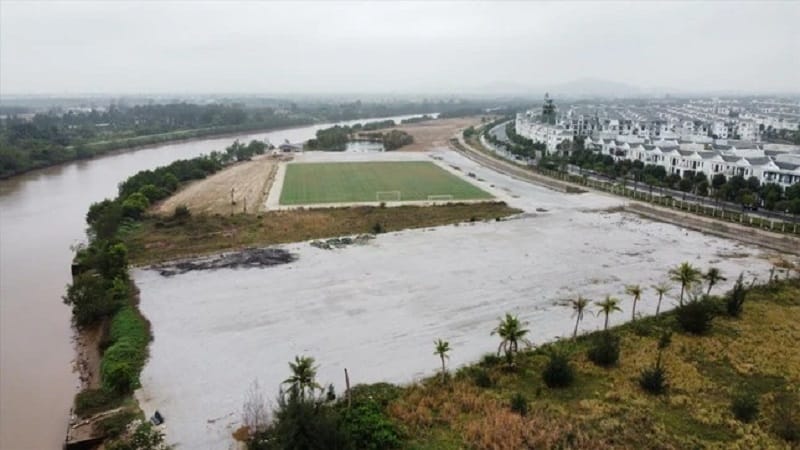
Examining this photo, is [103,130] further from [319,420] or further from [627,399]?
[627,399]

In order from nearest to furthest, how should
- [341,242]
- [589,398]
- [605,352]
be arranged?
[589,398]
[605,352]
[341,242]

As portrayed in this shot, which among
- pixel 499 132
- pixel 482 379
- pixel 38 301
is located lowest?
pixel 38 301

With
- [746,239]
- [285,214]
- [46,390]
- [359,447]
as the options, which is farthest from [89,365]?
[746,239]

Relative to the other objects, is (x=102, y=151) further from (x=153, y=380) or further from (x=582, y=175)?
(x=153, y=380)

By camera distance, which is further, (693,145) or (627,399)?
(693,145)

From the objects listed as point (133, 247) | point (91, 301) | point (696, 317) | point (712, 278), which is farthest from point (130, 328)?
point (712, 278)

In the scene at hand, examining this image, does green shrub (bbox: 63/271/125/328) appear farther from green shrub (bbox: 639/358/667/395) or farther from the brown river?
green shrub (bbox: 639/358/667/395)
